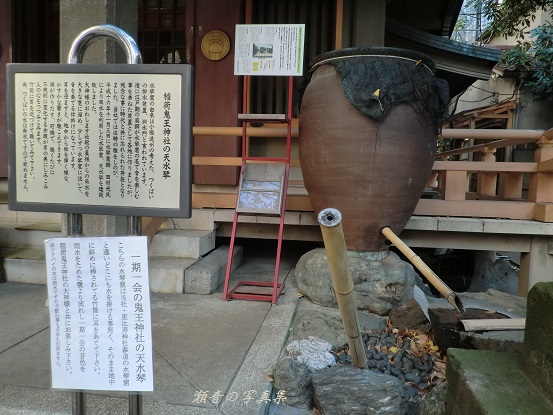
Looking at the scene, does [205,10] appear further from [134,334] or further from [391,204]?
[134,334]

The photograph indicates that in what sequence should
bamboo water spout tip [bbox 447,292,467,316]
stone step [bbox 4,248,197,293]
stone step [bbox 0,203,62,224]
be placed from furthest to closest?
stone step [bbox 0,203,62,224]
stone step [bbox 4,248,197,293]
bamboo water spout tip [bbox 447,292,467,316]

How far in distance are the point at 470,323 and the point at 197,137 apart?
3891 mm

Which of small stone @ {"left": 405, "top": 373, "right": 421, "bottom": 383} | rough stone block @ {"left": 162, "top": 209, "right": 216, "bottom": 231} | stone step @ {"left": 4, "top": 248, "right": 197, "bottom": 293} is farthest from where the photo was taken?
rough stone block @ {"left": 162, "top": 209, "right": 216, "bottom": 231}

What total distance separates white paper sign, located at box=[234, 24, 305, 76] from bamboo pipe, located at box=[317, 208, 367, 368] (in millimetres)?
2517

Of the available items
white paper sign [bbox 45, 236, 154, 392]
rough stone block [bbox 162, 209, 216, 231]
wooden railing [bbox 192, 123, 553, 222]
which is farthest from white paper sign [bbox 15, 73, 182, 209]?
rough stone block [bbox 162, 209, 216, 231]

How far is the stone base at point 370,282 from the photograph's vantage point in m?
3.19

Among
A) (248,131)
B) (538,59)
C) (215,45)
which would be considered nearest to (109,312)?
(248,131)

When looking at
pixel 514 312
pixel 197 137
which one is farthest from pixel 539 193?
pixel 197 137

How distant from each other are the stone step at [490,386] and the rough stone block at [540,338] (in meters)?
0.05

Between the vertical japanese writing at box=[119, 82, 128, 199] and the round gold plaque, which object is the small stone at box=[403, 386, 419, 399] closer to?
the vertical japanese writing at box=[119, 82, 128, 199]

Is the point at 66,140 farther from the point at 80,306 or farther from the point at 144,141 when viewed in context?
the point at 80,306

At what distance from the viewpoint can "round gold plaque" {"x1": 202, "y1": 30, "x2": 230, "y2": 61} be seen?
16.5 ft

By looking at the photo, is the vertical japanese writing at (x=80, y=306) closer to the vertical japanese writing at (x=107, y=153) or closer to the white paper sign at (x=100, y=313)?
the white paper sign at (x=100, y=313)

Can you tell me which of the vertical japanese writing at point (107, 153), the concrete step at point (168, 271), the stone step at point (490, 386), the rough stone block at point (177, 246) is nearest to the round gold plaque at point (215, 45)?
the rough stone block at point (177, 246)
